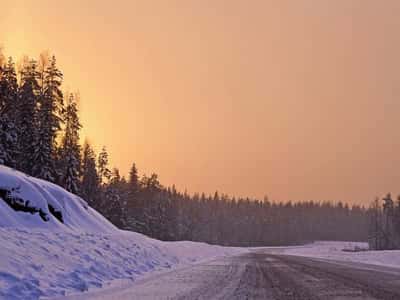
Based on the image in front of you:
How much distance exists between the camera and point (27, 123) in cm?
5666

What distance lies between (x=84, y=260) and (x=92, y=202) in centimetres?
6388

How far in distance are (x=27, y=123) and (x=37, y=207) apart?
39242 mm

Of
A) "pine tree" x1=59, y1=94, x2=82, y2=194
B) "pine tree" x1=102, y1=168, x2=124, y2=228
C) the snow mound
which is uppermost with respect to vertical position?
"pine tree" x1=59, y1=94, x2=82, y2=194

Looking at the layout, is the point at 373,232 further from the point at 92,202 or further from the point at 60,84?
the point at 60,84

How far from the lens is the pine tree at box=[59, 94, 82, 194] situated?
A: 6153 cm

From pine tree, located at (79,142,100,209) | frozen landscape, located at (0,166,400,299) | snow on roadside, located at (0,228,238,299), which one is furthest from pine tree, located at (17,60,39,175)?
snow on roadside, located at (0,228,238,299)

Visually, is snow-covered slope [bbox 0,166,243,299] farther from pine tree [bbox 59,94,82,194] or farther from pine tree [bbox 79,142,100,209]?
pine tree [bbox 79,142,100,209]

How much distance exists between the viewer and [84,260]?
49.9 ft

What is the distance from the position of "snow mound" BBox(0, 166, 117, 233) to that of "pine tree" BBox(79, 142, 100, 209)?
49352 mm

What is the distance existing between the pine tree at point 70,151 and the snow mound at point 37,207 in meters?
36.3

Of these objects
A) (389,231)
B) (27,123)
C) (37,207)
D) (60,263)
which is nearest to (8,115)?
(27,123)

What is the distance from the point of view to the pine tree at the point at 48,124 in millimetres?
54719

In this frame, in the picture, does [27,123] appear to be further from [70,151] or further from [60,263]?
[60,263]

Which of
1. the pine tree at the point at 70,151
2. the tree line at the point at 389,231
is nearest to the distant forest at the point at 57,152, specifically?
the pine tree at the point at 70,151
